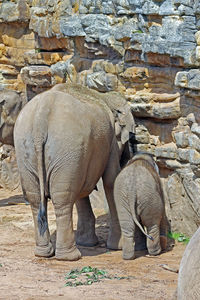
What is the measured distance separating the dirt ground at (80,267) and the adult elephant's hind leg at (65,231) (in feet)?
0.30

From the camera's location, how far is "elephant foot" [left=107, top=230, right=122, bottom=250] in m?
8.85

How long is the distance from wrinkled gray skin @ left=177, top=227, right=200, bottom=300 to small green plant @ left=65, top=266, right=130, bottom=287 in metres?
2.05

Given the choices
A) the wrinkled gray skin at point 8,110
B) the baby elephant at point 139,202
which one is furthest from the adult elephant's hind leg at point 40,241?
the wrinkled gray skin at point 8,110

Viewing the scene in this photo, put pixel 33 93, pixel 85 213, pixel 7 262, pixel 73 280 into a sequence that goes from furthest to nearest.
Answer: pixel 33 93 → pixel 85 213 → pixel 7 262 → pixel 73 280

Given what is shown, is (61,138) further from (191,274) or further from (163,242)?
(191,274)

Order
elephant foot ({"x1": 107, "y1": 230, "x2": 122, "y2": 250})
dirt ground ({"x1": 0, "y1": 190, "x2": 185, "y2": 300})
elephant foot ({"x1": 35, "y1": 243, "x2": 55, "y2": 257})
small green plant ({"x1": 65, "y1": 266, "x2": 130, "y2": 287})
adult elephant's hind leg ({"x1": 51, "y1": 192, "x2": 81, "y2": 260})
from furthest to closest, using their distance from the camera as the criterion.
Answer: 1. elephant foot ({"x1": 107, "y1": 230, "x2": 122, "y2": 250})
2. elephant foot ({"x1": 35, "y1": 243, "x2": 55, "y2": 257})
3. adult elephant's hind leg ({"x1": 51, "y1": 192, "x2": 81, "y2": 260})
4. small green plant ({"x1": 65, "y1": 266, "x2": 130, "y2": 287})
5. dirt ground ({"x1": 0, "y1": 190, "x2": 185, "y2": 300})

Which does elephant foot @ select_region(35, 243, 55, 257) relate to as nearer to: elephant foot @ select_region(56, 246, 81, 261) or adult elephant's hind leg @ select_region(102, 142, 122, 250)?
elephant foot @ select_region(56, 246, 81, 261)

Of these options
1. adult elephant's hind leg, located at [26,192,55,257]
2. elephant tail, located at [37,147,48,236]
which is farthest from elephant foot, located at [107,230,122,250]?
elephant tail, located at [37,147,48,236]

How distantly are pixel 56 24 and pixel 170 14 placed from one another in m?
2.91

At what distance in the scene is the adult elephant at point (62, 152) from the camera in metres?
8.05

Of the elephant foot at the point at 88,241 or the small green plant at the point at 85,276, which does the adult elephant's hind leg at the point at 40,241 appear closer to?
the elephant foot at the point at 88,241

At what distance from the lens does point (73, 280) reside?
7371 millimetres

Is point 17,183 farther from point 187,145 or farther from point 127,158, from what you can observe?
point 187,145

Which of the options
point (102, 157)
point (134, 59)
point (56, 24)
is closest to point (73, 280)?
point (102, 157)
